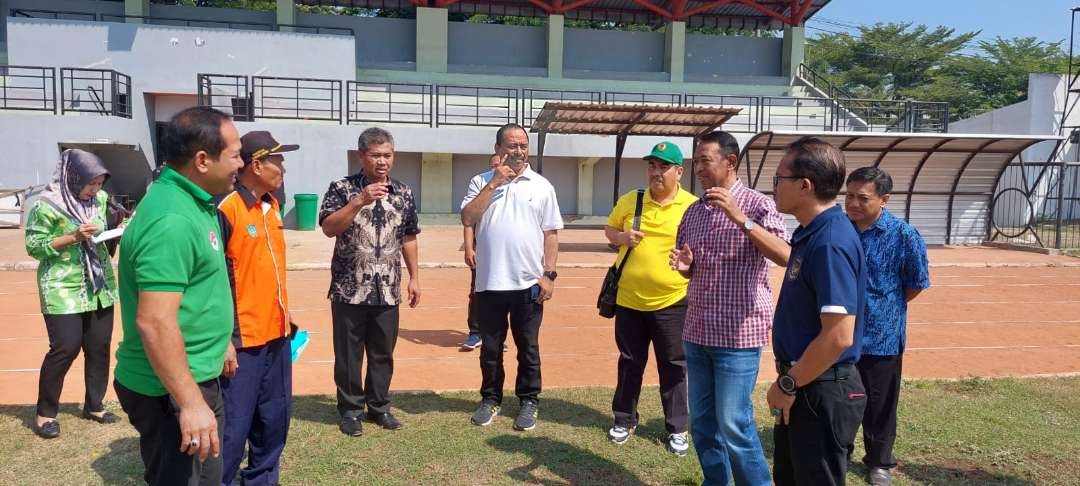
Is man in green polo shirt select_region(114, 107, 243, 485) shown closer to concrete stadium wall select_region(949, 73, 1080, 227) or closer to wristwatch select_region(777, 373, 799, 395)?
wristwatch select_region(777, 373, 799, 395)

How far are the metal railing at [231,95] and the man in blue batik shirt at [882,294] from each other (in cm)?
1855

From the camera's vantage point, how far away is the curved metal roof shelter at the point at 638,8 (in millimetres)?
30922

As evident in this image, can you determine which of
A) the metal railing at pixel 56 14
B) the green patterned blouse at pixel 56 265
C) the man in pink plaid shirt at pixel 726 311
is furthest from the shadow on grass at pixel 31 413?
the metal railing at pixel 56 14

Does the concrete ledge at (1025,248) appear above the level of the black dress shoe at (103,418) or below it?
above

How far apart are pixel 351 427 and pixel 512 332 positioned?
1.19 meters

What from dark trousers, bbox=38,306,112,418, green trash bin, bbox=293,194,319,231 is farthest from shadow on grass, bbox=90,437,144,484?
green trash bin, bbox=293,194,319,231

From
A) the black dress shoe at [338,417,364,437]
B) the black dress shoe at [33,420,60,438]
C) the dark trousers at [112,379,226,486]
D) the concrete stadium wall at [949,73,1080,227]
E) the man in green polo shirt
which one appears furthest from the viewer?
the concrete stadium wall at [949,73,1080,227]

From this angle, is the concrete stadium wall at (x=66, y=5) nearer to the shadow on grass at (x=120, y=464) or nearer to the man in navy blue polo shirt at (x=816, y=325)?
the shadow on grass at (x=120, y=464)

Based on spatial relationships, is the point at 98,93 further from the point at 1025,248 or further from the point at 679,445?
the point at 1025,248

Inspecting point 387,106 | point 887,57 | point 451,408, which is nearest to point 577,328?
point 451,408

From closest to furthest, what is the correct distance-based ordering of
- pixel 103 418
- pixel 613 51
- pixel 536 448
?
pixel 536 448 < pixel 103 418 < pixel 613 51

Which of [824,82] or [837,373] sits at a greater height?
[824,82]

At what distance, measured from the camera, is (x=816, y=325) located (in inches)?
115

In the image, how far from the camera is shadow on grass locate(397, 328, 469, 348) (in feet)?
25.7
